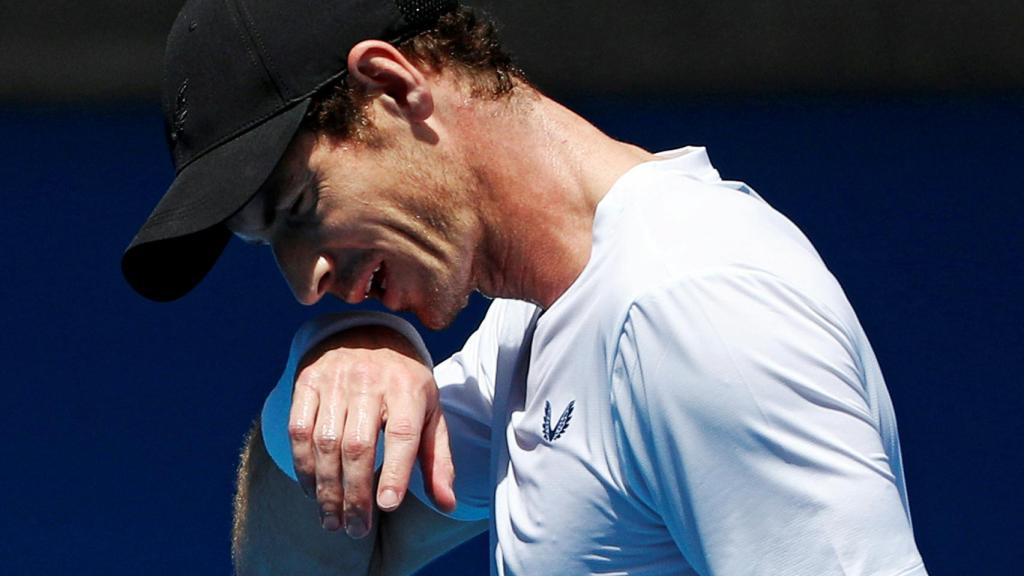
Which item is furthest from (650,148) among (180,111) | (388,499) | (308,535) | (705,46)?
(388,499)


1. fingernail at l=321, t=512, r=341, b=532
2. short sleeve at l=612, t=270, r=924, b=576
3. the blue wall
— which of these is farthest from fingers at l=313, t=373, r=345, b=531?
the blue wall

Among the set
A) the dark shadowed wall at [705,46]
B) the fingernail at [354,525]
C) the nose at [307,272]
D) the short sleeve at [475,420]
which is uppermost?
the dark shadowed wall at [705,46]

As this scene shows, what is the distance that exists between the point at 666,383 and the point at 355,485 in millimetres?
247

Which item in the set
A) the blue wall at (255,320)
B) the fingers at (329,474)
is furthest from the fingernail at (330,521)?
the blue wall at (255,320)

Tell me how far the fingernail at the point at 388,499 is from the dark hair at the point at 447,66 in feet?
0.91

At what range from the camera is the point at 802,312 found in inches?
38.6

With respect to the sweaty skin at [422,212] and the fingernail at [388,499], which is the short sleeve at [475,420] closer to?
the sweaty skin at [422,212]

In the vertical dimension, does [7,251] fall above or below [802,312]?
above

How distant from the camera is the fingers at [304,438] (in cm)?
112

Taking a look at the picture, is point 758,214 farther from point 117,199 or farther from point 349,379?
point 117,199

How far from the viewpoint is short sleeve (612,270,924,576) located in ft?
3.08

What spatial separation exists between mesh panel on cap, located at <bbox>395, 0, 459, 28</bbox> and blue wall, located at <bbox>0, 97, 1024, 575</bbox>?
2.04 m

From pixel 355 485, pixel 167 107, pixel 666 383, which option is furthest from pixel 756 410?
pixel 167 107

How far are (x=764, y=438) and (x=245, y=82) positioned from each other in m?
0.48
